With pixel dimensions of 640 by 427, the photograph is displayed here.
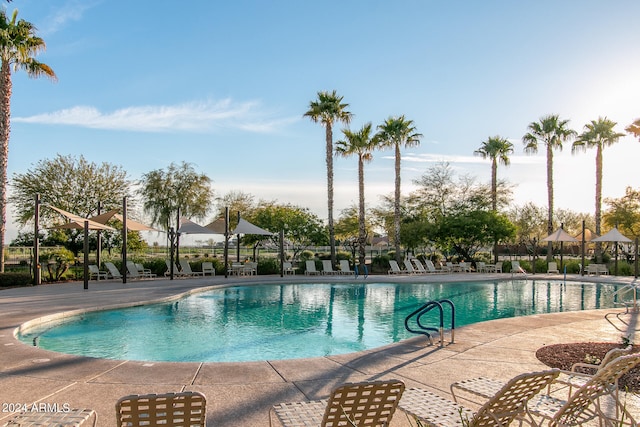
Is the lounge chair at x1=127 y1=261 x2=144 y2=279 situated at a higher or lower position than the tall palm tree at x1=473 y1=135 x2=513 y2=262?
lower

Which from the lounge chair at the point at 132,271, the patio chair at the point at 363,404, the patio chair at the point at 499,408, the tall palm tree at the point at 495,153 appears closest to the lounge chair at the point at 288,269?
the lounge chair at the point at 132,271

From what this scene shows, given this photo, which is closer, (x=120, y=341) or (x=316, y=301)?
(x=120, y=341)

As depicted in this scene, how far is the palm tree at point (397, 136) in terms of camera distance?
2680 cm

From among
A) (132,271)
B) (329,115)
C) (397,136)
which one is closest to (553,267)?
(397,136)

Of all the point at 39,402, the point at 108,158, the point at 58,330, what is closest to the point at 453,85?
the point at 58,330

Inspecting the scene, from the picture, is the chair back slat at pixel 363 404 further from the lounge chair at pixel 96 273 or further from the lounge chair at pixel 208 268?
the lounge chair at pixel 208 268

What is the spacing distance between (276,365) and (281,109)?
52.7 feet

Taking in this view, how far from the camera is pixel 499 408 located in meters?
3.12

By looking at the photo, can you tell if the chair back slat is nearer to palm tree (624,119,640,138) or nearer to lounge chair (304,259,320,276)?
palm tree (624,119,640,138)

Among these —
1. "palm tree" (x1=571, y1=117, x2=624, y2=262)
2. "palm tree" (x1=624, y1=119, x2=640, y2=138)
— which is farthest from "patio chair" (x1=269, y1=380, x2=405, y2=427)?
"palm tree" (x1=571, y1=117, x2=624, y2=262)

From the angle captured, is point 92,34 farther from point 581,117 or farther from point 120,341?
point 581,117

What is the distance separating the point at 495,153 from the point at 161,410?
3337 centimetres

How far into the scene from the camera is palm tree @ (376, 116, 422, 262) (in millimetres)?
26797

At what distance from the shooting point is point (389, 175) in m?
30.7
